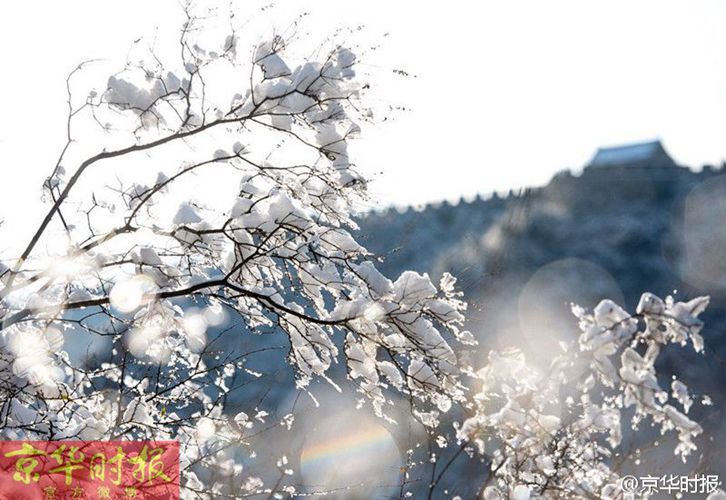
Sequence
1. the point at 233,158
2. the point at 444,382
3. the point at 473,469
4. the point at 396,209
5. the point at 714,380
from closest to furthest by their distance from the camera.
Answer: the point at 444,382
the point at 233,158
the point at 473,469
the point at 714,380
the point at 396,209

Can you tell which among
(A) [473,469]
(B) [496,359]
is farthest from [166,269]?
(A) [473,469]

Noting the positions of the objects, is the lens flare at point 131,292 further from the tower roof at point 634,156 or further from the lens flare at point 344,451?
the tower roof at point 634,156

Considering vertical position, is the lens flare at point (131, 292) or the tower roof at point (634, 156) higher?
the lens flare at point (131, 292)

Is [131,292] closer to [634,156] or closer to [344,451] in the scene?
[344,451]

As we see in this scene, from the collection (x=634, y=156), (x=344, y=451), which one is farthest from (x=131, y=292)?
(x=634, y=156)

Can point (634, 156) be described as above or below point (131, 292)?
below

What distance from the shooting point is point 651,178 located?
3650 cm

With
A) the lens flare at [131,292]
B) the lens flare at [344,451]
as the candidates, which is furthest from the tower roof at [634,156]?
the lens flare at [131,292]

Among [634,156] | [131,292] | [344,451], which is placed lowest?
[344,451]

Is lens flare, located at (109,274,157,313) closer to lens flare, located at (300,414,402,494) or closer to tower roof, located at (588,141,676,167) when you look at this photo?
lens flare, located at (300,414,402,494)

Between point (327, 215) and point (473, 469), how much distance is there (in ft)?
76.6

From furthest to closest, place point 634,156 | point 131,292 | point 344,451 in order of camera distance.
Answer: point 634,156 < point 344,451 < point 131,292

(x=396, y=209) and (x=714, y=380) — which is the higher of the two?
(x=396, y=209)

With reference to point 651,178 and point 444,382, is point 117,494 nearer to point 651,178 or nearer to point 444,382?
point 444,382
